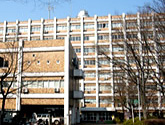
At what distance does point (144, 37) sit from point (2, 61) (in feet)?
72.3

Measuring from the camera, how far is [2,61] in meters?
35.9

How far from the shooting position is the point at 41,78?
114ft

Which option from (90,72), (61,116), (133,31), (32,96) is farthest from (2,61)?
(90,72)

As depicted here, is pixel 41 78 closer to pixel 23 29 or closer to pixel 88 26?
pixel 88 26

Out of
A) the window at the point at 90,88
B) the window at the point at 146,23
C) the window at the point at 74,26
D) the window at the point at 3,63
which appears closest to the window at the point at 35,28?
the window at the point at 74,26

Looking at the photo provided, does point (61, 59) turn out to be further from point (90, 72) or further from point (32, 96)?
point (90, 72)

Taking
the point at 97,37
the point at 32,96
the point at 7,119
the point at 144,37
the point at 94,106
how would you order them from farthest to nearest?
the point at 97,37, the point at 94,106, the point at 32,96, the point at 7,119, the point at 144,37

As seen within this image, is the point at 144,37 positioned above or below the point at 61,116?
above

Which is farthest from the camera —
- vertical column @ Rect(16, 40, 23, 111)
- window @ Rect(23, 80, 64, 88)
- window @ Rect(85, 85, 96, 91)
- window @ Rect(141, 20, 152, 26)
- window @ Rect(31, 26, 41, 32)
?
window @ Rect(31, 26, 41, 32)

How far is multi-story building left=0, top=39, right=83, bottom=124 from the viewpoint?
33.8 meters

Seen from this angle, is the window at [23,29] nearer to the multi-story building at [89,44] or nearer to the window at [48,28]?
the multi-story building at [89,44]

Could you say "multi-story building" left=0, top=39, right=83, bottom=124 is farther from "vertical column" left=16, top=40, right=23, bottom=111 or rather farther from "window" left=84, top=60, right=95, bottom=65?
"window" left=84, top=60, right=95, bottom=65

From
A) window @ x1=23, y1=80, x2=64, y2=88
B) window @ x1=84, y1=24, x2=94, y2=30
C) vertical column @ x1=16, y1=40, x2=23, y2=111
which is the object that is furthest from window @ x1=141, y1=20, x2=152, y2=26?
window @ x1=84, y1=24, x2=94, y2=30

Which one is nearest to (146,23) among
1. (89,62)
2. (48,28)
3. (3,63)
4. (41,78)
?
(41,78)
